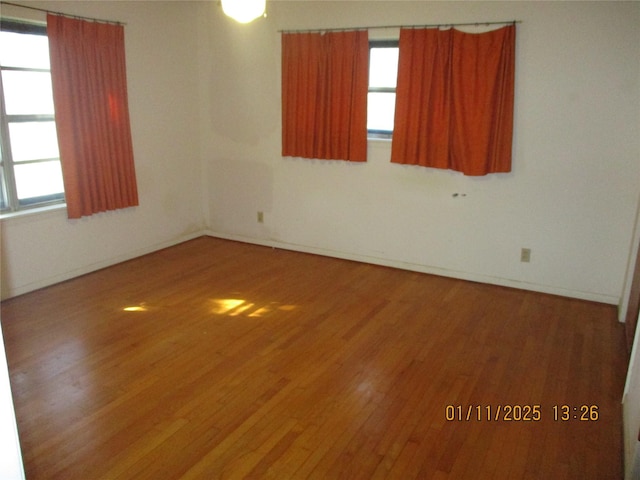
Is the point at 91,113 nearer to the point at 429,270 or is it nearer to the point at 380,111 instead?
the point at 380,111

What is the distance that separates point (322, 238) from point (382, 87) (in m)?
1.64

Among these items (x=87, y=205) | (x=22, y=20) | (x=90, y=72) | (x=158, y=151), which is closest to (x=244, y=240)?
(x=158, y=151)

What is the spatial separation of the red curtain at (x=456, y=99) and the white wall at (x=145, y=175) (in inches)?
93.9

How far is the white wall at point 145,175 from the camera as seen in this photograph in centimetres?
414

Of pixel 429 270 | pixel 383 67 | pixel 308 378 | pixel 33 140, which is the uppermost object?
pixel 383 67

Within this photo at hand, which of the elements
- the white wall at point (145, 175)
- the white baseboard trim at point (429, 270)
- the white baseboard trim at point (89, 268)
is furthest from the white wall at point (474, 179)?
the white baseboard trim at point (89, 268)

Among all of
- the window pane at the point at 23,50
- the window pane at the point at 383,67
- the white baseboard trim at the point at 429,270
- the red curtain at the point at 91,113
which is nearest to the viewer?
the window pane at the point at 23,50

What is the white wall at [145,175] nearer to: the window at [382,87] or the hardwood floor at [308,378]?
the hardwood floor at [308,378]

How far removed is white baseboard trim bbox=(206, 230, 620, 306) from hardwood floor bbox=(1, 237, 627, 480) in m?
0.11

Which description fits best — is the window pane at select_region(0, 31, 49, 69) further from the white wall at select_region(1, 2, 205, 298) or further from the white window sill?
the white window sill

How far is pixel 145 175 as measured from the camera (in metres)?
5.09

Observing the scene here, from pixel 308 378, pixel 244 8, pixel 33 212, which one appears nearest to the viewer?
pixel 244 8

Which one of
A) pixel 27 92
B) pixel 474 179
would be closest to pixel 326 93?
pixel 474 179

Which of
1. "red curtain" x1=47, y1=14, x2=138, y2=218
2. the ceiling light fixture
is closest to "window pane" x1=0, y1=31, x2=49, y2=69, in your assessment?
"red curtain" x1=47, y1=14, x2=138, y2=218
